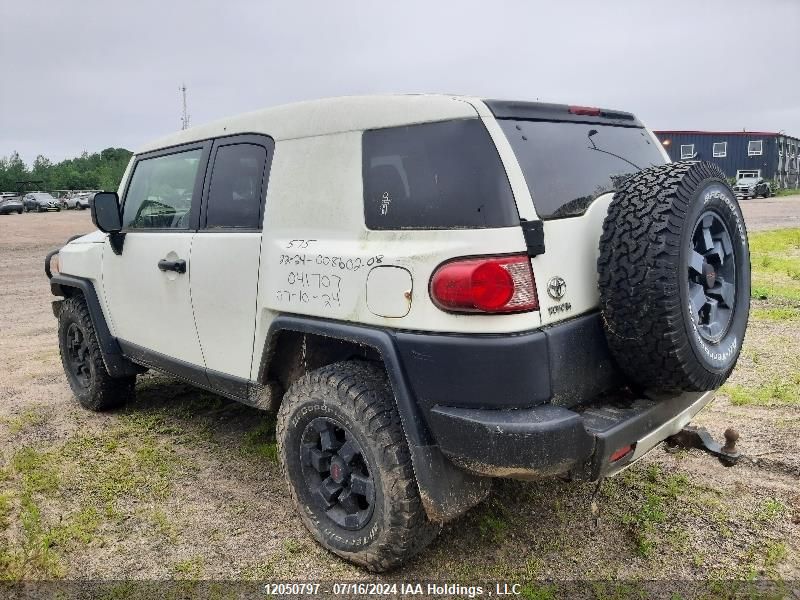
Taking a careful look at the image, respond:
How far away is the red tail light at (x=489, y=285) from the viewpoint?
2.18 metres

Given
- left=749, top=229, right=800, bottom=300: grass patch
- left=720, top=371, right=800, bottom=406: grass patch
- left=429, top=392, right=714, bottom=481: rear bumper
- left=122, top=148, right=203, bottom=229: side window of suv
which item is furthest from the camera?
left=749, top=229, right=800, bottom=300: grass patch

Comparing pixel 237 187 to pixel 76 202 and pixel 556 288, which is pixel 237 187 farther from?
pixel 76 202

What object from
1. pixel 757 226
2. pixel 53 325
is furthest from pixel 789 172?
pixel 53 325

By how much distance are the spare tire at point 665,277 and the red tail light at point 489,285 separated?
1.16 ft

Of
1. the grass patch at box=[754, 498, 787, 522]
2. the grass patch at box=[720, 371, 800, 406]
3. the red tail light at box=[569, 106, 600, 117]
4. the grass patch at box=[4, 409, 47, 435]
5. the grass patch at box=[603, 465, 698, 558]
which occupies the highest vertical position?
the red tail light at box=[569, 106, 600, 117]

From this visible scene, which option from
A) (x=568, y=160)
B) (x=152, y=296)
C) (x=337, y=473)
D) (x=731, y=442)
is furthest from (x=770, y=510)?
(x=152, y=296)

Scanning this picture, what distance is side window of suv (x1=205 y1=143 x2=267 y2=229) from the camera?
3062 millimetres

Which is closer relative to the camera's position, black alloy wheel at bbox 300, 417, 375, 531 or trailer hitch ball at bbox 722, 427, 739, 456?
black alloy wheel at bbox 300, 417, 375, 531

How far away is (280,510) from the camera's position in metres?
3.18

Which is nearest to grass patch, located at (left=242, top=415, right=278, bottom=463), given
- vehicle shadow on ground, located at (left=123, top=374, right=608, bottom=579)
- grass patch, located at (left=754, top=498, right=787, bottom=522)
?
vehicle shadow on ground, located at (left=123, top=374, right=608, bottom=579)

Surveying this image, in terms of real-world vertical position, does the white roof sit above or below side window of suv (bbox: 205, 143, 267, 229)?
above

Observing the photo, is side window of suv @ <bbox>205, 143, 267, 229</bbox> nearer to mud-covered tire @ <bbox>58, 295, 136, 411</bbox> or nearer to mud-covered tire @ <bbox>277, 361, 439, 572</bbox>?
mud-covered tire @ <bbox>277, 361, 439, 572</bbox>

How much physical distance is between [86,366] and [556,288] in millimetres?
3734

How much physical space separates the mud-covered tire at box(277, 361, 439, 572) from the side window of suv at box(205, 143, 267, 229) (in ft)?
2.93
